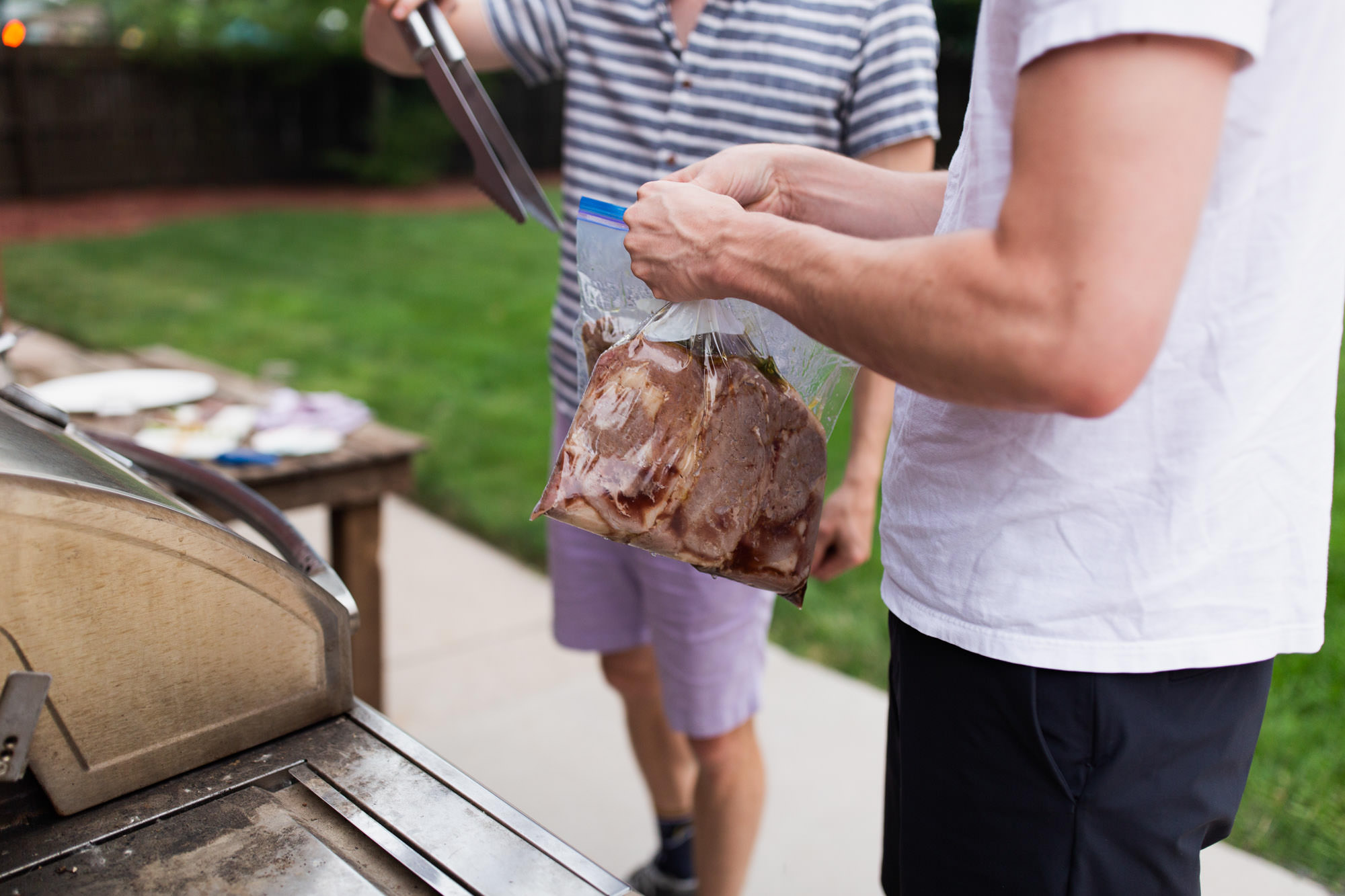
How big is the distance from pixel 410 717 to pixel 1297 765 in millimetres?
2241

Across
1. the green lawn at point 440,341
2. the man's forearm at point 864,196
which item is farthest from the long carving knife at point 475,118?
the green lawn at point 440,341

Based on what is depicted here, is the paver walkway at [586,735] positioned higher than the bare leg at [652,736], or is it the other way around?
the bare leg at [652,736]

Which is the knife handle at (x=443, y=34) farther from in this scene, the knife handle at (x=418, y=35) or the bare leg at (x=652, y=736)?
the bare leg at (x=652, y=736)

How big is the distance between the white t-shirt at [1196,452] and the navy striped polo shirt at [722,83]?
2.01ft

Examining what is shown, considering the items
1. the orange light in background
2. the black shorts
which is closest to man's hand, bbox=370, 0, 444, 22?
the orange light in background

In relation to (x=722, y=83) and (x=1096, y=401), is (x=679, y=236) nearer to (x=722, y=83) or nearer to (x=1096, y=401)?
(x=1096, y=401)

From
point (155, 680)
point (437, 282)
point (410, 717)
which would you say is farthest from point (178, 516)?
point (437, 282)

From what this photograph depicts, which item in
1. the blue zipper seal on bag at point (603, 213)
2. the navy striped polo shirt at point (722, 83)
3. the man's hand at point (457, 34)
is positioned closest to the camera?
the blue zipper seal on bag at point (603, 213)

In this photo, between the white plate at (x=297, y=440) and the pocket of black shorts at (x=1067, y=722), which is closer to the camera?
the pocket of black shorts at (x=1067, y=722)

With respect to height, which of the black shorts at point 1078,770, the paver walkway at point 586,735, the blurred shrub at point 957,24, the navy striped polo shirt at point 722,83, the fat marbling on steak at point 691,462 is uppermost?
the blurred shrub at point 957,24

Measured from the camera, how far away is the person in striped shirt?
5.22 ft

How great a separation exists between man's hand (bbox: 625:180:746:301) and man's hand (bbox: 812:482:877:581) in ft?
2.71

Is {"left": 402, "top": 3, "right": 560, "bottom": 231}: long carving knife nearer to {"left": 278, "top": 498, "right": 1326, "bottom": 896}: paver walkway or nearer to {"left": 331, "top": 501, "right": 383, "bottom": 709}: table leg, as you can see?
{"left": 331, "top": 501, "right": 383, "bottom": 709}: table leg

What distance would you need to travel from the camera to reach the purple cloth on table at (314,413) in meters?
2.56
